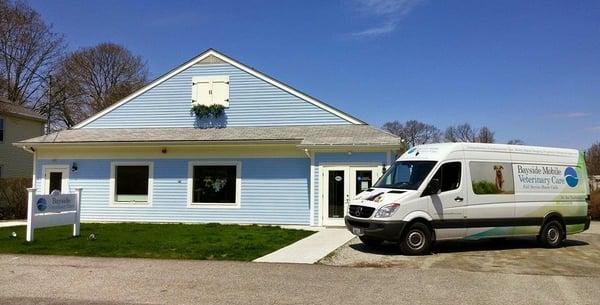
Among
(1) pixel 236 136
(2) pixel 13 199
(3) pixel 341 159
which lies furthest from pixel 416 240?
(2) pixel 13 199

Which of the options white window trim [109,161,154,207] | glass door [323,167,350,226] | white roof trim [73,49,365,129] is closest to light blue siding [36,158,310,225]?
white window trim [109,161,154,207]

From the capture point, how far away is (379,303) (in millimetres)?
6895

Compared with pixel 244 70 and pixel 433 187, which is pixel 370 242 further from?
pixel 244 70

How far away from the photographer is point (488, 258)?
35.6ft

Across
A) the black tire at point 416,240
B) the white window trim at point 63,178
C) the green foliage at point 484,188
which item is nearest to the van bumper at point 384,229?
the black tire at point 416,240

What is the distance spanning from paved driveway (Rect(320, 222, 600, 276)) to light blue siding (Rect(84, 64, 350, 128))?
291 inches

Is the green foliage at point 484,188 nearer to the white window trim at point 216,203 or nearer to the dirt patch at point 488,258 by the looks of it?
the dirt patch at point 488,258

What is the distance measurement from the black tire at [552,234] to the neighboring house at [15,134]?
28543mm

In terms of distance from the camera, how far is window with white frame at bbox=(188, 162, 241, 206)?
1898 centimetres

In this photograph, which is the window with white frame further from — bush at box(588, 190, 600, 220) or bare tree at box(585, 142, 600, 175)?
bare tree at box(585, 142, 600, 175)

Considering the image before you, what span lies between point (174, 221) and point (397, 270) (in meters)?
11.8

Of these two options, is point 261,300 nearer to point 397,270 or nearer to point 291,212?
point 397,270

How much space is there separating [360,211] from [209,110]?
34.2 feet

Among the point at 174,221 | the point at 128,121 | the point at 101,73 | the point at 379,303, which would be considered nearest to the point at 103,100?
the point at 101,73
